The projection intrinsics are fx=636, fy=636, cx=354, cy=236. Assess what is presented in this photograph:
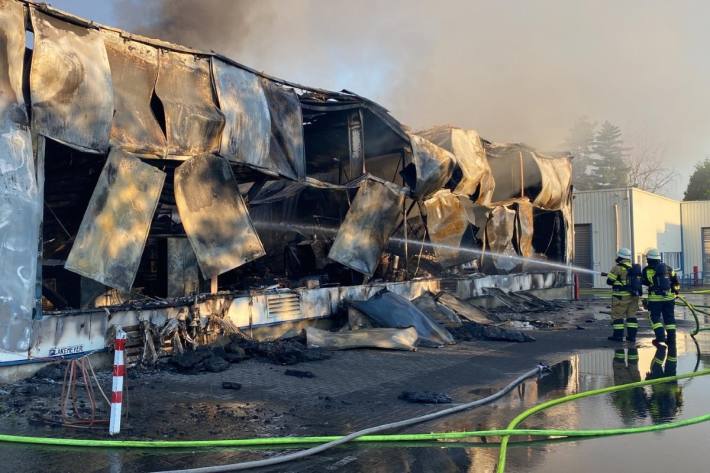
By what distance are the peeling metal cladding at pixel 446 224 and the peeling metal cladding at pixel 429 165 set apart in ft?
2.99

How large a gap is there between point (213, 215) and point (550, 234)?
46.1 feet

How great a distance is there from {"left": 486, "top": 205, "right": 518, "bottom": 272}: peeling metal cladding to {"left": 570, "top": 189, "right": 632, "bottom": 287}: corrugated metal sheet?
9710 millimetres

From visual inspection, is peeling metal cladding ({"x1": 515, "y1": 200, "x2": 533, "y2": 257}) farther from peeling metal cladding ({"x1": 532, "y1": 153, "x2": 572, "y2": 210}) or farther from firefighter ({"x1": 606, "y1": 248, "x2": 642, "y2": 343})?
firefighter ({"x1": 606, "y1": 248, "x2": 642, "y2": 343})

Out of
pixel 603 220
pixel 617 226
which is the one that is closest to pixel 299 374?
pixel 617 226

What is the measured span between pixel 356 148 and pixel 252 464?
843 cm

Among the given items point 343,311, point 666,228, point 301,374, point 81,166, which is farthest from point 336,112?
point 666,228

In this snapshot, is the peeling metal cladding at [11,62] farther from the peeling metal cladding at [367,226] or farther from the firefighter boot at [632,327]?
the firefighter boot at [632,327]

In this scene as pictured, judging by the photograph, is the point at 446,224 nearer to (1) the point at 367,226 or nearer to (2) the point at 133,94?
(1) the point at 367,226

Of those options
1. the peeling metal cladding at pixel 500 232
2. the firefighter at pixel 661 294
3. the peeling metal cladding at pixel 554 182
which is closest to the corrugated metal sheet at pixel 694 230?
the peeling metal cladding at pixel 554 182

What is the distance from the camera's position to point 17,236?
21.1ft

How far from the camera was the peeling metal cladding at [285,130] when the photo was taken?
9703 millimetres

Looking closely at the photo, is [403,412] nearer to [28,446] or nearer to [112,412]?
[112,412]

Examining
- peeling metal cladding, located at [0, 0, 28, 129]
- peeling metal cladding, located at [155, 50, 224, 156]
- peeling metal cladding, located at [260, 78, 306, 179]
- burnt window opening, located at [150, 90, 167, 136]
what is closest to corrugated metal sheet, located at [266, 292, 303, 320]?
peeling metal cladding, located at [260, 78, 306, 179]

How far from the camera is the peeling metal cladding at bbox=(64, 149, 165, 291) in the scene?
706cm
